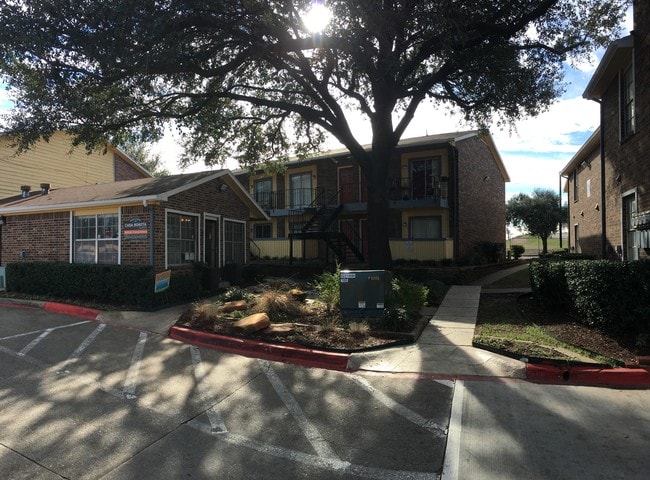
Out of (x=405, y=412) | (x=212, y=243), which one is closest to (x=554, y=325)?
(x=405, y=412)

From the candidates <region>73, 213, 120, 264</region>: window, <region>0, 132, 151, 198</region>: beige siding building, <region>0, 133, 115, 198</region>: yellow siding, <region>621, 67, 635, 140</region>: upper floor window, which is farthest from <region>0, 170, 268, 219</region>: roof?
<region>621, 67, 635, 140</region>: upper floor window

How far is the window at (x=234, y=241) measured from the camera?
1536 centimetres

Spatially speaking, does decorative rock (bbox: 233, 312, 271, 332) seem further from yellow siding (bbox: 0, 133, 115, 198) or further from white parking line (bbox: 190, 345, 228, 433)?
yellow siding (bbox: 0, 133, 115, 198)

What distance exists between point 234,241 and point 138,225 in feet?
14.9

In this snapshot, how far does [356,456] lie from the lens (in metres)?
3.72

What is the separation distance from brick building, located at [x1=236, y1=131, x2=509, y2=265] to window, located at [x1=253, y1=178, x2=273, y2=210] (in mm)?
58

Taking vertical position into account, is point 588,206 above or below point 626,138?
below

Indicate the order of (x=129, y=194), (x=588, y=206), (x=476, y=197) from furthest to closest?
1. (x=476, y=197)
2. (x=588, y=206)
3. (x=129, y=194)

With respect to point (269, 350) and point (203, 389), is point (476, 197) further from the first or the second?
point (203, 389)

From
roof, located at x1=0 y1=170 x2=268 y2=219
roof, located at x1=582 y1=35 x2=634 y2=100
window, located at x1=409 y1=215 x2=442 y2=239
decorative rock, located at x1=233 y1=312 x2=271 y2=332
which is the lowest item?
decorative rock, located at x1=233 y1=312 x2=271 y2=332

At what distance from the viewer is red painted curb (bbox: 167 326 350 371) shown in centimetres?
647

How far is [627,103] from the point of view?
1036cm

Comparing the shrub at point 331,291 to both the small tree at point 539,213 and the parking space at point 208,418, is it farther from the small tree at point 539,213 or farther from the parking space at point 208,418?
the small tree at point 539,213

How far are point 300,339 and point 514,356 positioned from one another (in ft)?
10.8
